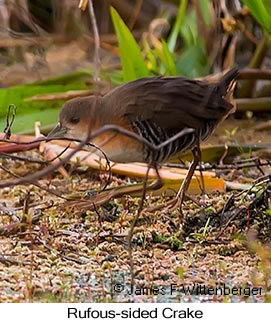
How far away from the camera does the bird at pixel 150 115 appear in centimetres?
337

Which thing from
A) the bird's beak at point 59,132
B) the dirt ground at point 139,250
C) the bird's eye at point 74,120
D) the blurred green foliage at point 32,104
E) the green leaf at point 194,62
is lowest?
the dirt ground at point 139,250

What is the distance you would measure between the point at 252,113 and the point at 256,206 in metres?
1.61

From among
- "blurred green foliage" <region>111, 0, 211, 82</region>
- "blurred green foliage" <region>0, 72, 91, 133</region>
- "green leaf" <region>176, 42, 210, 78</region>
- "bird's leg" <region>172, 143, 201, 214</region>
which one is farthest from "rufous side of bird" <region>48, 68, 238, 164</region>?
"green leaf" <region>176, 42, 210, 78</region>

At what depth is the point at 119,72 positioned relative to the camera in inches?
205

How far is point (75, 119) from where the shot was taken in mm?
3525

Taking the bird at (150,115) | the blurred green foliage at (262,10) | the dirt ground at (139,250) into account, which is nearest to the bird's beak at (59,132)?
the bird at (150,115)

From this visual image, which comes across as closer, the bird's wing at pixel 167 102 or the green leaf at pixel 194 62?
the bird's wing at pixel 167 102

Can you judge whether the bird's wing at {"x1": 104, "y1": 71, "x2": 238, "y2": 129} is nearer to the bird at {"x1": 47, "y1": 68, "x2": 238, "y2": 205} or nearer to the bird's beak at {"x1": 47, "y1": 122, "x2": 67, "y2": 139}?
the bird at {"x1": 47, "y1": 68, "x2": 238, "y2": 205}

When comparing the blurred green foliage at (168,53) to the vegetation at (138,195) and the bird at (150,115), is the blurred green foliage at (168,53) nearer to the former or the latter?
the vegetation at (138,195)

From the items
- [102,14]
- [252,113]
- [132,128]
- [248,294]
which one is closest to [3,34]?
[102,14]

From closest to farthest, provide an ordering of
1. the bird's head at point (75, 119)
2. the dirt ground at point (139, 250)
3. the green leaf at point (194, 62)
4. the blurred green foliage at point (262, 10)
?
1. the dirt ground at point (139, 250)
2. the bird's head at point (75, 119)
3. the blurred green foliage at point (262, 10)
4. the green leaf at point (194, 62)

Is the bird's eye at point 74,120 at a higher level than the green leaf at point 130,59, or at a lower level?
lower

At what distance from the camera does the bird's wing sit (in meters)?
3.39

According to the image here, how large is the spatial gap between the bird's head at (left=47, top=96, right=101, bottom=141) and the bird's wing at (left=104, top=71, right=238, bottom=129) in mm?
97
